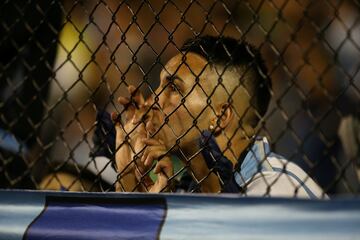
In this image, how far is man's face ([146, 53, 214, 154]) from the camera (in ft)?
6.42

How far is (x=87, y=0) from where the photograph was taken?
2660 mm

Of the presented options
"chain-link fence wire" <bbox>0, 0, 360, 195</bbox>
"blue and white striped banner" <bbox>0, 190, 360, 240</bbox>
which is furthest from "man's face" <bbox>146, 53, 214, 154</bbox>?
"blue and white striped banner" <bbox>0, 190, 360, 240</bbox>

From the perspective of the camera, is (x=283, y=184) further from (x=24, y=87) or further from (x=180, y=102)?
(x=24, y=87)

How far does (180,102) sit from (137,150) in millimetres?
225

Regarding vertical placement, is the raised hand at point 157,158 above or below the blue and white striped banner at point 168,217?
below

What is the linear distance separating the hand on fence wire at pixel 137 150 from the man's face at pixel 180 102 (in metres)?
0.06

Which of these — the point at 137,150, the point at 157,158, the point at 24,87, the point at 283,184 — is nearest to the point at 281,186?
the point at 283,184

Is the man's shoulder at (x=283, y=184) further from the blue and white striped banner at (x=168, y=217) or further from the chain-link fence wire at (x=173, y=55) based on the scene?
the chain-link fence wire at (x=173, y=55)

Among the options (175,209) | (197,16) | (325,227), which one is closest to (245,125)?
(197,16)

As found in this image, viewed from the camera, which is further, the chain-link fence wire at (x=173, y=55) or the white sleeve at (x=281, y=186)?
the chain-link fence wire at (x=173, y=55)

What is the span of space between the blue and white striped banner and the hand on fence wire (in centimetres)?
22

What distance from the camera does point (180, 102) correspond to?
193 centimetres

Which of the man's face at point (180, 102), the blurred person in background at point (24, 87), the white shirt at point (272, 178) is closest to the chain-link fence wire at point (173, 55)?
the blurred person in background at point (24, 87)

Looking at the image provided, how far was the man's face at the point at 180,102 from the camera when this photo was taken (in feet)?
6.42
